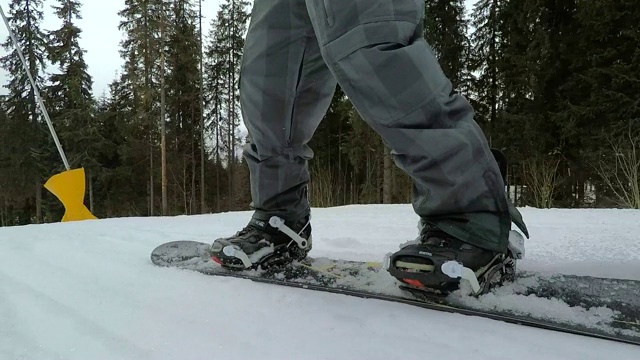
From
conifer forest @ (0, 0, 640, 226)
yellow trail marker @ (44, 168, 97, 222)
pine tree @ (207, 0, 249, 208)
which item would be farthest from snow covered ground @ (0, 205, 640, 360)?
pine tree @ (207, 0, 249, 208)

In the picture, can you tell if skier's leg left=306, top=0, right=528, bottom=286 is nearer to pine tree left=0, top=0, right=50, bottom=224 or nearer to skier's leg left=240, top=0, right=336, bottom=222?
skier's leg left=240, top=0, right=336, bottom=222

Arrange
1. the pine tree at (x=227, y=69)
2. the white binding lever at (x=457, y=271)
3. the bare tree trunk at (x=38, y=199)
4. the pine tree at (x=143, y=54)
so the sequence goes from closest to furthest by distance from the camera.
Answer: the white binding lever at (x=457, y=271) < the pine tree at (x=143, y=54) < the bare tree trunk at (x=38, y=199) < the pine tree at (x=227, y=69)

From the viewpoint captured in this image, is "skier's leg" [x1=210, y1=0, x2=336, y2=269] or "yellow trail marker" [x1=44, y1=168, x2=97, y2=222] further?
"yellow trail marker" [x1=44, y1=168, x2=97, y2=222]

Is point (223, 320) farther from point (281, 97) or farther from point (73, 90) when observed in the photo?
point (73, 90)

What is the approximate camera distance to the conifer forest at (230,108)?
32.3ft

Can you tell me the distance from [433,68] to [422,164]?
177 mm

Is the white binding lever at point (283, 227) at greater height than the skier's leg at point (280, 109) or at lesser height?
lesser

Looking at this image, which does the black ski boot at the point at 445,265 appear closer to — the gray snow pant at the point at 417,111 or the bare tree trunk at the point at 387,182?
the gray snow pant at the point at 417,111

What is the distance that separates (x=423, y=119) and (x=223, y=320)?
483mm

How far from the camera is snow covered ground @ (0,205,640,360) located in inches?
21.0

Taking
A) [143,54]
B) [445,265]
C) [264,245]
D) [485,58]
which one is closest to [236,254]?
[264,245]

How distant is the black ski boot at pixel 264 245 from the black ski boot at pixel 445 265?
40 centimetres

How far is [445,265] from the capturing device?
2.18 feet

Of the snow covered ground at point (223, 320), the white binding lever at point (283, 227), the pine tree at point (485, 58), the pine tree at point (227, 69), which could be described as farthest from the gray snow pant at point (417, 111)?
the pine tree at point (227, 69)
